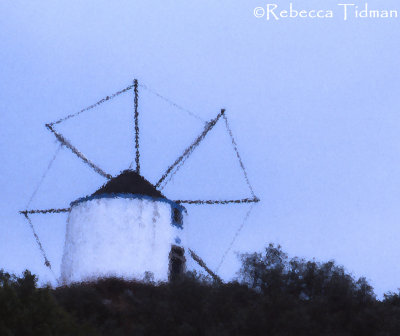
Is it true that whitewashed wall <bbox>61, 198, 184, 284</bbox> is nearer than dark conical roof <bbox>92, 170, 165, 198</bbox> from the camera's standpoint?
Yes

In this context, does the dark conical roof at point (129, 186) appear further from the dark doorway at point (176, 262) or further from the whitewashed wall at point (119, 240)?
the dark doorway at point (176, 262)

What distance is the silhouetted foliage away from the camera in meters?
16.9

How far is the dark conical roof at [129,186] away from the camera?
28672 mm

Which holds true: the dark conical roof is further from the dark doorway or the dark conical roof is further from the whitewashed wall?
the dark doorway

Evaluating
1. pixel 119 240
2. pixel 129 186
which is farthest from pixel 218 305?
pixel 129 186

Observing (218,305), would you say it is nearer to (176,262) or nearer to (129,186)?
(176,262)

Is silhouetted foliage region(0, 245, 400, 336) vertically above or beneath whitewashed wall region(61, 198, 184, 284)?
beneath

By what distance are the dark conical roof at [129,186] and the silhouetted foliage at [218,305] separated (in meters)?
4.10

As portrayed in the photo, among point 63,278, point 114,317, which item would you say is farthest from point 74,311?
point 63,278

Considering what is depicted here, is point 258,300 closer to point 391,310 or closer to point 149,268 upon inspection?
point 391,310

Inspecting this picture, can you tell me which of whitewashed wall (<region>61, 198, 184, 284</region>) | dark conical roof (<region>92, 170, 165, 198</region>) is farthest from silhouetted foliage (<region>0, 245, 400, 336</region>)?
dark conical roof (<region>92, 170, 165, 198</region>)

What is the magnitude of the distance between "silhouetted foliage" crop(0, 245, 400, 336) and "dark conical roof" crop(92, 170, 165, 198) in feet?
13.4

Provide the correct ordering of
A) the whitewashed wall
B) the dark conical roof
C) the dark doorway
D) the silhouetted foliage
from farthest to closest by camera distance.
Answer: the dark conical roof < the dark doorway < the whitewashed wall < the silhouetted foliage

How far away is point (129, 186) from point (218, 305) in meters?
8.99
